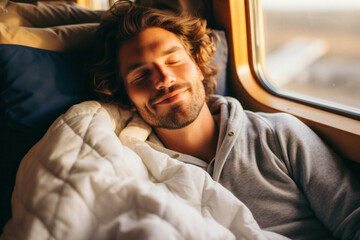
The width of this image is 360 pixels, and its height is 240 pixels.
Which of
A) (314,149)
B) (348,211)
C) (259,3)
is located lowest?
(348,211)

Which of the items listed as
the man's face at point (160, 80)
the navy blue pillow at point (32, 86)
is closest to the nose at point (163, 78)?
the man's face at point (160, 80)

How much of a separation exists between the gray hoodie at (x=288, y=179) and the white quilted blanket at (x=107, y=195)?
0.16 metres

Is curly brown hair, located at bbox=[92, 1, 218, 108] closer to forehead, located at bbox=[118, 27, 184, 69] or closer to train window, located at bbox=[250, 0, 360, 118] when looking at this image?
forehead, located at bbox=[118, 27, 184, 69]

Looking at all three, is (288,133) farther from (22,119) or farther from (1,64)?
(1,64)

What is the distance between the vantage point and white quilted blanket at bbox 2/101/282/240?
2.01 ft

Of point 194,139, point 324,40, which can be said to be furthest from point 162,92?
point 324,40

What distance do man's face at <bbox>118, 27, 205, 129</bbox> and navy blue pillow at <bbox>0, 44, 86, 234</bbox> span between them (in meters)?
0.29

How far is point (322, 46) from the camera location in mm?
1534

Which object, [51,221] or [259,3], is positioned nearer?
[51,221]

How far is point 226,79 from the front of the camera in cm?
165

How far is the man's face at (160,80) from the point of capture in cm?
108

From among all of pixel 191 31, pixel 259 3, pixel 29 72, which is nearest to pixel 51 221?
pixel 29 72

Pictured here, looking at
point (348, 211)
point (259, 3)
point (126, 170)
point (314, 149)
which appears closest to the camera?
point (126, 170)

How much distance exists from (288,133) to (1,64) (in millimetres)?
1136
